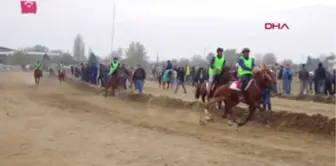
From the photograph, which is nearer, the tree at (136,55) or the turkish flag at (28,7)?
the turkish flag at (28,7)

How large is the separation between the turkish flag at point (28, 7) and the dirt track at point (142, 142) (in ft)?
17.9

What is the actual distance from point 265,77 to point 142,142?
14.2 feet

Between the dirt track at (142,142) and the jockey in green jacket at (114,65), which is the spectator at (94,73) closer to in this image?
the jockey in green jacket at (114,65)

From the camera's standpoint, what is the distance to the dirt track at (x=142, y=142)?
1060cm

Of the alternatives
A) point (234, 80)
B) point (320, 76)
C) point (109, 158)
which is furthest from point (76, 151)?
point (320, 76)

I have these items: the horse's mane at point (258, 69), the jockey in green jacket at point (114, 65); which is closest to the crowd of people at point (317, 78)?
the jockey in green jacket at point (114, 65)

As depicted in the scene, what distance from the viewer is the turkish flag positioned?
74.4ft

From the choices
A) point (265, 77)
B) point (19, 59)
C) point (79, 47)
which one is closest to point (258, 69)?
point (265, 77)

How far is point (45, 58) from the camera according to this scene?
102312 mm

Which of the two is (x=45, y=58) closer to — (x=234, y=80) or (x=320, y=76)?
(x=320, y=76)

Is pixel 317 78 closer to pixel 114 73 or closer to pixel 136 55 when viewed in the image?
pixel 114 73

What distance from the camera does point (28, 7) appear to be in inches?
912

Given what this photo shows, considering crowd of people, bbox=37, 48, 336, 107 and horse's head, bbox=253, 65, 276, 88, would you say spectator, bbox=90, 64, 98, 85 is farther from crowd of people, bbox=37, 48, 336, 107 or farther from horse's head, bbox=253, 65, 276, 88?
horse's head, bbox=253, 65, 276, 88

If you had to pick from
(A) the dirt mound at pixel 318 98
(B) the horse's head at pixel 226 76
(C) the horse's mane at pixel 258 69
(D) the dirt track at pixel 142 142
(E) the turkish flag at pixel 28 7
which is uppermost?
(E) the turkish flag at pixel 28 7
